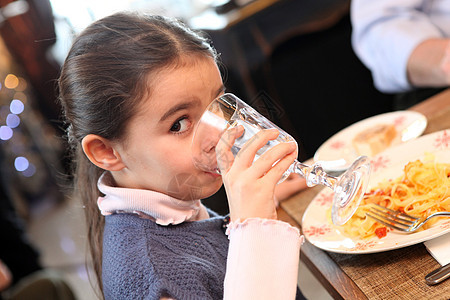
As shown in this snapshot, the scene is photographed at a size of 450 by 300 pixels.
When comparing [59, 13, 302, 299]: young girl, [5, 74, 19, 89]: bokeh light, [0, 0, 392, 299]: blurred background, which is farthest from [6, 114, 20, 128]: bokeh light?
[59, 13, 302, 299]: young girl

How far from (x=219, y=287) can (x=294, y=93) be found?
2.16 meters

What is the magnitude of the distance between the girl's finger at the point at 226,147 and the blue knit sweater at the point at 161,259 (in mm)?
200

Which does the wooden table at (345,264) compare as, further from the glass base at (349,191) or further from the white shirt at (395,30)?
the white shirt at (395,30)

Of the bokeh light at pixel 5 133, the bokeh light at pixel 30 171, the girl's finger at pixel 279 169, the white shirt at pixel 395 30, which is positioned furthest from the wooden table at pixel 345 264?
the bokeh light at pixel 30 171

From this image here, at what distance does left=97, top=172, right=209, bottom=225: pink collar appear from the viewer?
1.05 m

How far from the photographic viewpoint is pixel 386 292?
860mm

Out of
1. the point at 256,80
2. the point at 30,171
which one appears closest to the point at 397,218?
the point at 256,80

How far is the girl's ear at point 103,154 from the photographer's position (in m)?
1.06

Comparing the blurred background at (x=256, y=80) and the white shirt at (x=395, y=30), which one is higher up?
the white shirt at (x=395, y=30)

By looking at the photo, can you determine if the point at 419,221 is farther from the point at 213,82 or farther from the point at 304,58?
the point at 304,58

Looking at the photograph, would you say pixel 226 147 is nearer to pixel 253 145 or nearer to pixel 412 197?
pixel 253 145

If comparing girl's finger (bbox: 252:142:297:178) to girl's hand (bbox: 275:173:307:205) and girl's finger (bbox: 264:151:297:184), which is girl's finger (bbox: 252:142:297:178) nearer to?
girl's finger (bbox: 264:151:297:184)

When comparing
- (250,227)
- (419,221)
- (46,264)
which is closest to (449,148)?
(419,221)

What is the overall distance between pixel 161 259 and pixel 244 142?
0.27 metres
